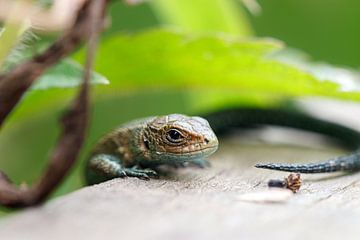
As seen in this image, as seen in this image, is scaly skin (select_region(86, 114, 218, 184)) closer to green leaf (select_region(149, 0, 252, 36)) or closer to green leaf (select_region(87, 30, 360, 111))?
green leaf (select_region(87, 30, 360, 111))

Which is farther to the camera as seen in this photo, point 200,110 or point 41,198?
point 200,110

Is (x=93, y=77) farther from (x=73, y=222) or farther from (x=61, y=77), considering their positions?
(x=73, y=222)

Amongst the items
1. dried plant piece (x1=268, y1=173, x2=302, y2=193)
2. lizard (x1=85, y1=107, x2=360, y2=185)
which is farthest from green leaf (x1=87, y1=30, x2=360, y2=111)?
dried plant piece (x1=268, y1=173, x2=302, y2=193)

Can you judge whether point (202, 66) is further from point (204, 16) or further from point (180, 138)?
point (204, 16)

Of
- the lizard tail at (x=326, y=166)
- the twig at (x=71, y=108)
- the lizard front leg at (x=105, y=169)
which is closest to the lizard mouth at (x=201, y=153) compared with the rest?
the lizard front leg at (x=105, y=169)

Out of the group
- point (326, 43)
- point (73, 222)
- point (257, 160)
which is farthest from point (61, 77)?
point (326, 43)

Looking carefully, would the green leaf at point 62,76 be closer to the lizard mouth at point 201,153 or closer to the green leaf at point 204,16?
the lizard mouth at point 201,153
